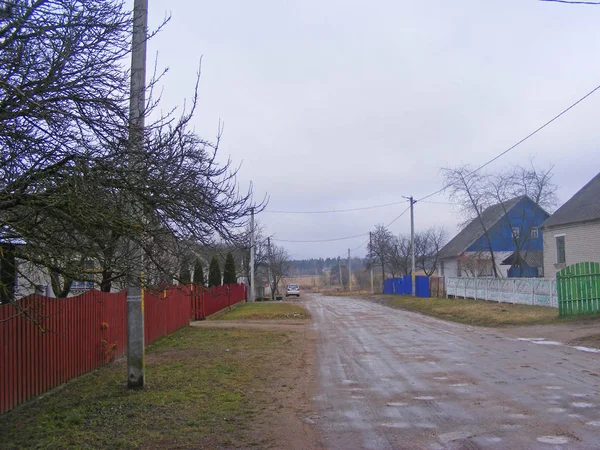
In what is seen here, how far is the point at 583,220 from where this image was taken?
29.0 meters

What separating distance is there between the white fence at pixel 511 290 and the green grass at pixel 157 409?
15.6 m

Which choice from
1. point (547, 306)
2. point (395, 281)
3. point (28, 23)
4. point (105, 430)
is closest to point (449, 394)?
point (105, 430)

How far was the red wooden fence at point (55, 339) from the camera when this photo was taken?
801 centimetres

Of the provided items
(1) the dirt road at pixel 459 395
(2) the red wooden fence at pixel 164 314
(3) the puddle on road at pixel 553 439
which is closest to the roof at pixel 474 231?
(2) the red wooden fence at pixel 164 314

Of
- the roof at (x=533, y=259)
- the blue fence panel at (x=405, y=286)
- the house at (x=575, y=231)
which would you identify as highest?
the house at (x=575, y=231)

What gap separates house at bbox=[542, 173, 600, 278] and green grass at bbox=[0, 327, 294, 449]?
2205 centimetres

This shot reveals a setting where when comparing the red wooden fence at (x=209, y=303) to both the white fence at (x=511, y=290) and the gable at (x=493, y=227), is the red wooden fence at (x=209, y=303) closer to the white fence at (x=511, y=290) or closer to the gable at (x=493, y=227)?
the white fence at (x=511, y=290)

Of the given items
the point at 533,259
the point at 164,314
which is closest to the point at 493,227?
the point at 533,259

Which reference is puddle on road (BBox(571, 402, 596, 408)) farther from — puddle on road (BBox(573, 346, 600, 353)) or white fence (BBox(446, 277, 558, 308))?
white fence (BBox(446, 277, 558, 308))

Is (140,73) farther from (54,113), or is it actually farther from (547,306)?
(547,306)

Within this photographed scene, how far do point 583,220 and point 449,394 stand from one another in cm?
2410

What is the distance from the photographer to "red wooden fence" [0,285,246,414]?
8008 millimetres

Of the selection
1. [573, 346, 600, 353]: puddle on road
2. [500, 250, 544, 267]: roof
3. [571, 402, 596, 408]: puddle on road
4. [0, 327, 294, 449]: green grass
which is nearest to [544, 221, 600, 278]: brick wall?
[500, 250, 544, 267]: roof

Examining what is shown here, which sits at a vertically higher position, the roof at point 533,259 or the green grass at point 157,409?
the roof at point 533,259
